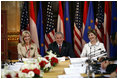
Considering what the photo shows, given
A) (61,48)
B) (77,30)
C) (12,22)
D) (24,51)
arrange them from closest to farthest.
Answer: (24,51)
(61,48)
(77,30)
(12,22)

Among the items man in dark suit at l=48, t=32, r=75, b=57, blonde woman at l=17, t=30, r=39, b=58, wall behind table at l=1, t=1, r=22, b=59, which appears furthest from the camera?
wall behind table at l=1, t=1, r=22, b=59

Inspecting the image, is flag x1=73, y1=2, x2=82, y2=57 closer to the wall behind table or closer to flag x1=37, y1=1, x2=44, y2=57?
flag x1=37, y1=1, x2=44, y2=57

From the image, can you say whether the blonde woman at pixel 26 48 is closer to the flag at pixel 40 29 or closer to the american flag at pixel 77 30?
the flag at pixel 40 29

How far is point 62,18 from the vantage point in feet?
18.8

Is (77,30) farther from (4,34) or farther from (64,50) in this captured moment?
(4,34)

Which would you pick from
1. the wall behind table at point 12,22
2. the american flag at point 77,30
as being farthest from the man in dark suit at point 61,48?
the wall behind table at point 12,22

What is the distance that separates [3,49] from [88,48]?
3.83m

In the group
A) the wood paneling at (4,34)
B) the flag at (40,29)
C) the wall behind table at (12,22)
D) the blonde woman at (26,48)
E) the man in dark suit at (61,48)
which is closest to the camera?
the blonde woman at (26,48)

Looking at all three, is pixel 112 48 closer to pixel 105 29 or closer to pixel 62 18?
pixel 105 29

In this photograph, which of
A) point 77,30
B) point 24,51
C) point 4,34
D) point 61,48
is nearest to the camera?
point 24,51

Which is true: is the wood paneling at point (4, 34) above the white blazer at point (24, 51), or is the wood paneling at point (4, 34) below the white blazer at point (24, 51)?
above

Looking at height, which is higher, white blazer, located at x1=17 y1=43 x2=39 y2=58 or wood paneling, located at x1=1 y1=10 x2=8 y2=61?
wood paneling, located at x1=1 y1=10 x2=8 y2=61

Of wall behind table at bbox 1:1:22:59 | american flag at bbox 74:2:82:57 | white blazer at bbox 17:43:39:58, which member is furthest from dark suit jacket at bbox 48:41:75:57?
wall behind table at bbox 1:1:22:59

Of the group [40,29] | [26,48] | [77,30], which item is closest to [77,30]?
[77,30]
